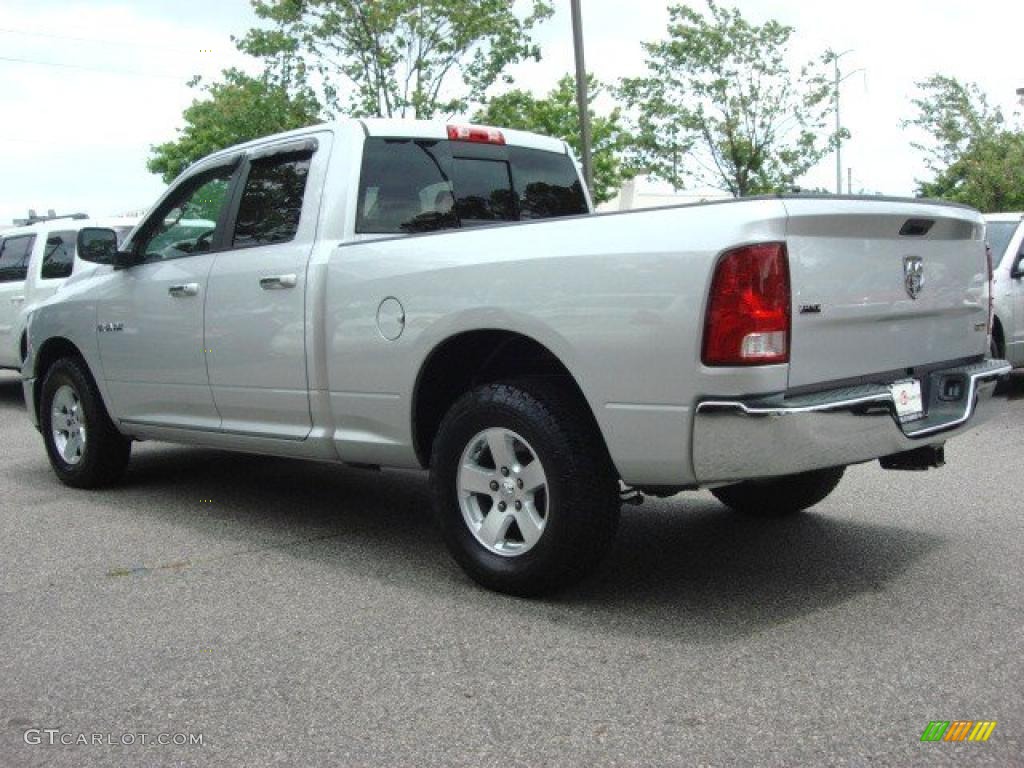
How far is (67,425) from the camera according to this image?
22.2 feet

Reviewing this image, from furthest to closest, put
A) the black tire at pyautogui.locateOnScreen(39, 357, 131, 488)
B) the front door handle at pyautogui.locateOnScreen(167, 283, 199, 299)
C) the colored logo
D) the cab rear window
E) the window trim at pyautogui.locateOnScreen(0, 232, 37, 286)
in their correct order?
the window trim at pyautogui.locateOnScreen(0, 232, 37, 286), the black tire at pyautogui.locateOnScreen(39, 357, 131, 488), the front door handle at pyautogui.locateOnScreen(167, 283, 199, 299), the cab rear window, the colored logo

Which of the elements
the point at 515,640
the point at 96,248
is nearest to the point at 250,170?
the point at 96,248

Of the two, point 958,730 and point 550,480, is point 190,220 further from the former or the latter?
point 958,730

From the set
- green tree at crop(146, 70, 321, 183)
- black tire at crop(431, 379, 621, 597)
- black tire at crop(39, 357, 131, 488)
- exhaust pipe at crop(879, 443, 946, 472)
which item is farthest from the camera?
green tree at crop(146, 70, 321, 183)

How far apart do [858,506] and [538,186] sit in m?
2.39

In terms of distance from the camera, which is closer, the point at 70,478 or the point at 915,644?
the point at 915,644

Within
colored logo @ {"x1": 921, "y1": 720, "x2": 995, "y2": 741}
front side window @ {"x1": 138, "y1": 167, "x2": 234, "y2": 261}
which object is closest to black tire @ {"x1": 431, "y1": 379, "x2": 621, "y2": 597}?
colored logo @ {"x1": 921, "y1": 720, "x2": 995, "y2": 741}

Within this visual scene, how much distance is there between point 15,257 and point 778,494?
383 inches

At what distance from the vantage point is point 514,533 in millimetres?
4246

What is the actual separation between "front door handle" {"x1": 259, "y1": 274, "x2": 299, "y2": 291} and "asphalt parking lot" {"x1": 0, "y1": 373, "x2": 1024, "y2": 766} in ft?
4.08

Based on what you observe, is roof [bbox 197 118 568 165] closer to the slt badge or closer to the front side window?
the front side window

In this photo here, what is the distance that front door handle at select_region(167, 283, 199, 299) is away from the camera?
218 inches

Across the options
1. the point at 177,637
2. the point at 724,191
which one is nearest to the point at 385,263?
the point at 177,637

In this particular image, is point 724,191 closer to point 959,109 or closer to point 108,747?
point 959,109
